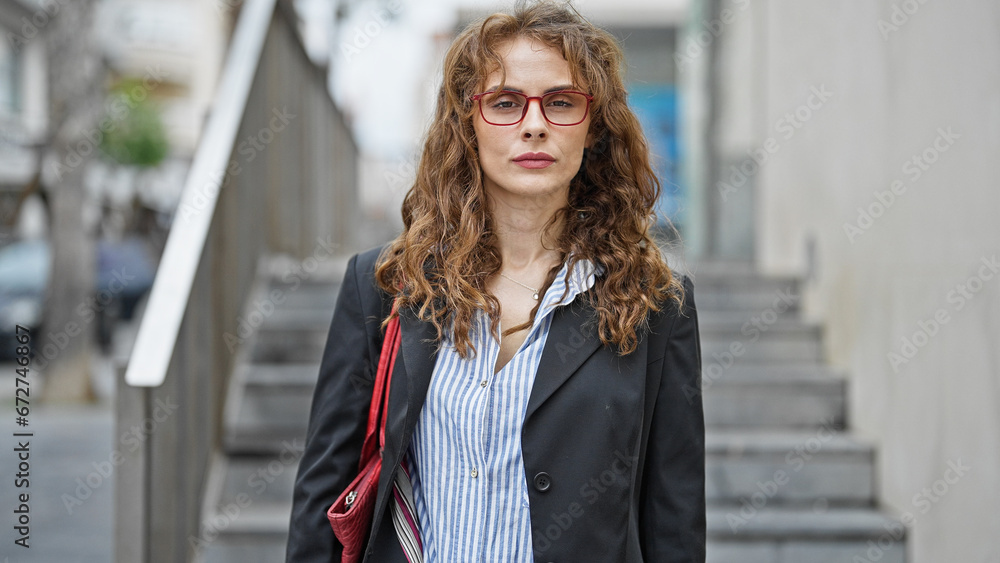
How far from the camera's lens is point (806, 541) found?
344 centimetres

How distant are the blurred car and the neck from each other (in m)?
7.49

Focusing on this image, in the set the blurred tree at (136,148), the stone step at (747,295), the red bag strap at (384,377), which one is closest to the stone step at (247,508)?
the red bag strap at (384,377)

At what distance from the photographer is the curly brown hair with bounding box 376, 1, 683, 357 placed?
182 centimetres

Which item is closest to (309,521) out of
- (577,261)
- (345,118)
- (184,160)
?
(577,261)

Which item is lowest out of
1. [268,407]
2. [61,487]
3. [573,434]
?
[61,487]

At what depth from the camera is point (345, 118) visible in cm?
884

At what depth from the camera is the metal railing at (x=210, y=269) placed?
271cm

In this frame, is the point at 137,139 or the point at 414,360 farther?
the point at 137,139

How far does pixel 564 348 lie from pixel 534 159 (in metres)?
0.40

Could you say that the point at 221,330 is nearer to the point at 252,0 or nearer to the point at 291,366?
the point at 291,366

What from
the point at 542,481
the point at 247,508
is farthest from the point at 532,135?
the point at 247,508

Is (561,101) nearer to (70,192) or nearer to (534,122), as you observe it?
(534,122)

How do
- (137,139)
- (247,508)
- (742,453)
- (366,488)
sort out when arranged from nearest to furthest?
(366,488)
(247,508)
(742,453)
(137,139)

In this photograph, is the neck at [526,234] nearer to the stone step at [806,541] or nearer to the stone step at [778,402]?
the stone step at [806,541]
